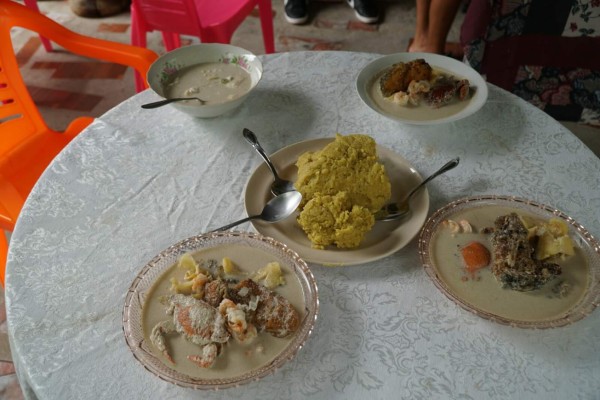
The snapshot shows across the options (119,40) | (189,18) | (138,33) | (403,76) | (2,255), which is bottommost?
(119,40)

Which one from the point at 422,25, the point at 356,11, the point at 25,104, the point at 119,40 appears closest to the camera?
the point at 25,104

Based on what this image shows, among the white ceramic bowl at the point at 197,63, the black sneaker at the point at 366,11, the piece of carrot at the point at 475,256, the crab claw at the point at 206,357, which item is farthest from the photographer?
the black sneaker at the point at 366,11

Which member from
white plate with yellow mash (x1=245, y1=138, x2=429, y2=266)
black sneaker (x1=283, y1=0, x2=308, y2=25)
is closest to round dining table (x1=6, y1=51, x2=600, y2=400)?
white plate with yellow mash (x1=245, y1=138, x2=429, y2=266)

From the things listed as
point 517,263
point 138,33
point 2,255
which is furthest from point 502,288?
point 138,33

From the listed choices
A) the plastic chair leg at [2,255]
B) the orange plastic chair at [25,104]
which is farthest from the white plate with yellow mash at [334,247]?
the plastic chair leg at [2,255]

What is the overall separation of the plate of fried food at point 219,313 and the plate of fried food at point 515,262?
247 mm

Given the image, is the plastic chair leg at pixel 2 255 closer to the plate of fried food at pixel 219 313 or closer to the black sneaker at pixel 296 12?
the plate of fried food at pixel 219 313

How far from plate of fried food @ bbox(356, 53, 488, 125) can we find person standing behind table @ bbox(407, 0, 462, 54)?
1256 millimetres

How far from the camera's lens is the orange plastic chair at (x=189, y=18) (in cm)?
192

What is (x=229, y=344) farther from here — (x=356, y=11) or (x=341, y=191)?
(x=356, y=11)

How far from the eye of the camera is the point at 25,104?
1531mm

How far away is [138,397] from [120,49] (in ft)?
3.54

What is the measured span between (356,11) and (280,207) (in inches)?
104

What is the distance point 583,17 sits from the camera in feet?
6.23
